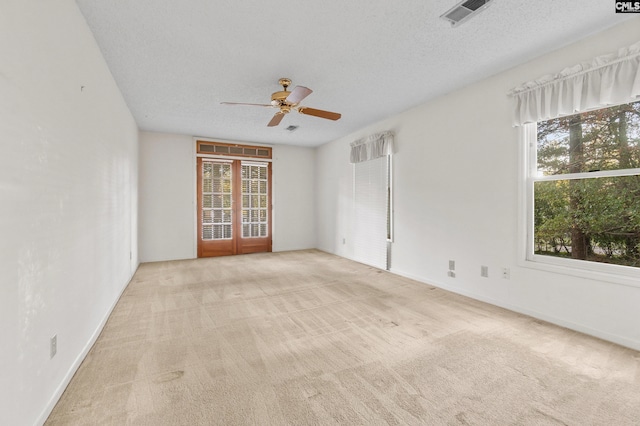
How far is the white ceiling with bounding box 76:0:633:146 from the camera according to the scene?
2.13 meters

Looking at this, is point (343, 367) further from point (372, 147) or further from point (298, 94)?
point (372, 147)

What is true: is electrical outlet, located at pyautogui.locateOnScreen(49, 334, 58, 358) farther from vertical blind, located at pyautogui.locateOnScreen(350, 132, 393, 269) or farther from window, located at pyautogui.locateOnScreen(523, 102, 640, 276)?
vertical blind, located at pyautogui.locateOnScreen(350, 132, 393, 269)

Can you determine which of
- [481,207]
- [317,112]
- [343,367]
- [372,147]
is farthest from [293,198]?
[343,367]

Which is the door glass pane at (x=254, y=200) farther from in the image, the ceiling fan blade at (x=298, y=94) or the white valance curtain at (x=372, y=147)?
the ceiling fan blade at (x=298, y=94)

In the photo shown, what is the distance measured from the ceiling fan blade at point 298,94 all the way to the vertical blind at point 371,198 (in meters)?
2.18

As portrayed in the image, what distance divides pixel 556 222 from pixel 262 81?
3.51m

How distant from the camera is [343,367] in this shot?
2.03 m

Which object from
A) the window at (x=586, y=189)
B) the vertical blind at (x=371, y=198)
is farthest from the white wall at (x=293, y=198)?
the window at (x=586, y=189)

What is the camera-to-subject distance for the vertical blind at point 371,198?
486 centimetres

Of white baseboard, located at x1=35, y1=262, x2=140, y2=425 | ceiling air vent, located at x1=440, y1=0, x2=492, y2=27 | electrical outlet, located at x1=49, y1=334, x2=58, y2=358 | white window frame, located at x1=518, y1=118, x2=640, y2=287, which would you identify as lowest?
white baseboard, located at x1=35, y1=262, x2=140, y2=425

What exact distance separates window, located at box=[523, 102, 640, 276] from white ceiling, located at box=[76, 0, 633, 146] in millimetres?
815

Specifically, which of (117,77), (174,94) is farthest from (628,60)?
(117,77)

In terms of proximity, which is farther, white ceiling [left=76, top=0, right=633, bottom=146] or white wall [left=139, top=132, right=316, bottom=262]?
white wall [left=139, top=132, right=316, bottom=262]

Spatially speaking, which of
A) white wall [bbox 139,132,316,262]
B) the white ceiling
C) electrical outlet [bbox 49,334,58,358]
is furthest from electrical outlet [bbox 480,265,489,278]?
white wall [bbox 139,132,316,262]
